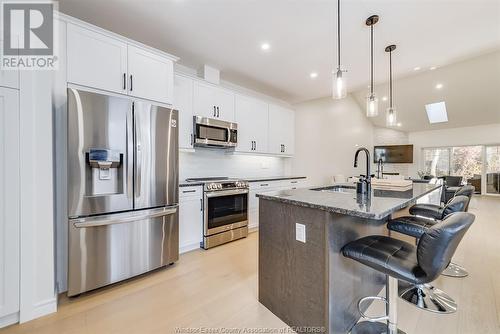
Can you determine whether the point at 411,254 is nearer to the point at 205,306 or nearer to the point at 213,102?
the point at 205,306

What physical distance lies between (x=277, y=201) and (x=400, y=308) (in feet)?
4.52

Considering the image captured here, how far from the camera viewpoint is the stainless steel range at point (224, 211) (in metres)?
3.12

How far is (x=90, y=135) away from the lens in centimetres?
199

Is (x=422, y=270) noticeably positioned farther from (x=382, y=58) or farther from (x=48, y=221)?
(x=382, y=58)

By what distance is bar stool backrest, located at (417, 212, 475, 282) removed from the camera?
1.11 m

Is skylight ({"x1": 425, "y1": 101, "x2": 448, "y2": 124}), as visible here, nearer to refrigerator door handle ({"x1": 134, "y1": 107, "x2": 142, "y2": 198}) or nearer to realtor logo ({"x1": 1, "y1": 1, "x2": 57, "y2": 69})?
refrigerator door handle ({"x1": 134, "y1": 107, "x2": 142, "y2": 198})

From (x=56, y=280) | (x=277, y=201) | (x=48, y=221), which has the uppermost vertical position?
(x=277, y=201)

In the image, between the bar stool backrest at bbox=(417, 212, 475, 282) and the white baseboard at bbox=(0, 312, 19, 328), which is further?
the white baseboard at bbox=(0, 312, 19, 328)

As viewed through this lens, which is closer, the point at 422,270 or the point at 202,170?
the point at 422,270

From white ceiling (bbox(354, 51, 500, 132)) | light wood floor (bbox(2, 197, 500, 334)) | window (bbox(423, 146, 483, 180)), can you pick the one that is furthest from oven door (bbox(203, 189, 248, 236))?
window (bbox(423, 146, 483, 180))

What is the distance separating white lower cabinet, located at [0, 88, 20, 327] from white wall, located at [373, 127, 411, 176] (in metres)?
10.3

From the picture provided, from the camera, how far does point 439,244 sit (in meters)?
1.11

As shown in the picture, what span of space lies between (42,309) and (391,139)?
11.0m

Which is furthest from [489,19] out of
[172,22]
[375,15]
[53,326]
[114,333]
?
[53,326]
